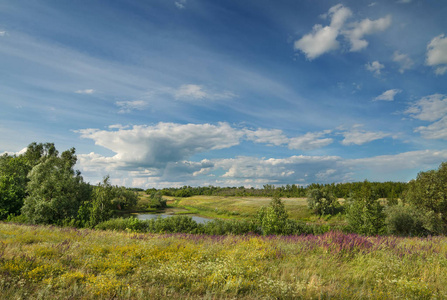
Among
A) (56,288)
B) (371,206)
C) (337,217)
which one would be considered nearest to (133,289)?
(56,288)

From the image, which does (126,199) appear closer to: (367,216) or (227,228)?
(227,228)

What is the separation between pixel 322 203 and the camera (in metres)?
61.3

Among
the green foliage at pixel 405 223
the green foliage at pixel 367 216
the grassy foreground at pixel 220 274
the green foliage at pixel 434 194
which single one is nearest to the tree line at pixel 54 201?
the grassy foreground at pixel 220 274

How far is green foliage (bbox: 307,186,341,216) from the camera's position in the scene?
6072cm

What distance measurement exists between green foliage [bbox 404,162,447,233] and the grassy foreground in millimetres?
31370

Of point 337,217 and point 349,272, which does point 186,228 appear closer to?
point 349,272

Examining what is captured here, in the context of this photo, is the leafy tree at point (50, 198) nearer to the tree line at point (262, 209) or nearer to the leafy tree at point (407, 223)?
the tree line at point (262, 209)

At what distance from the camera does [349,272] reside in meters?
6.87

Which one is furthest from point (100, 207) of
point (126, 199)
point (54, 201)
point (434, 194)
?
point (126, 199)

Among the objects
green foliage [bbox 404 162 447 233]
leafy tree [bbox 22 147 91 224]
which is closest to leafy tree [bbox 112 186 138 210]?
leafy tree [bbox 22 147 91 224]

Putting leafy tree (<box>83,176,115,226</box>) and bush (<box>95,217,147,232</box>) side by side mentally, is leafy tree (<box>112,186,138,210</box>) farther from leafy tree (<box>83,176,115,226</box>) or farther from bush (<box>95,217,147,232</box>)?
bush (<box>95,217,147,232</box>)

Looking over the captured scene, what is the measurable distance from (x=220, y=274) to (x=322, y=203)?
62.4 m

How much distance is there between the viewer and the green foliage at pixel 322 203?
6072 centimetres

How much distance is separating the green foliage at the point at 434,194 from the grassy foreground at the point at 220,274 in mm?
31370
